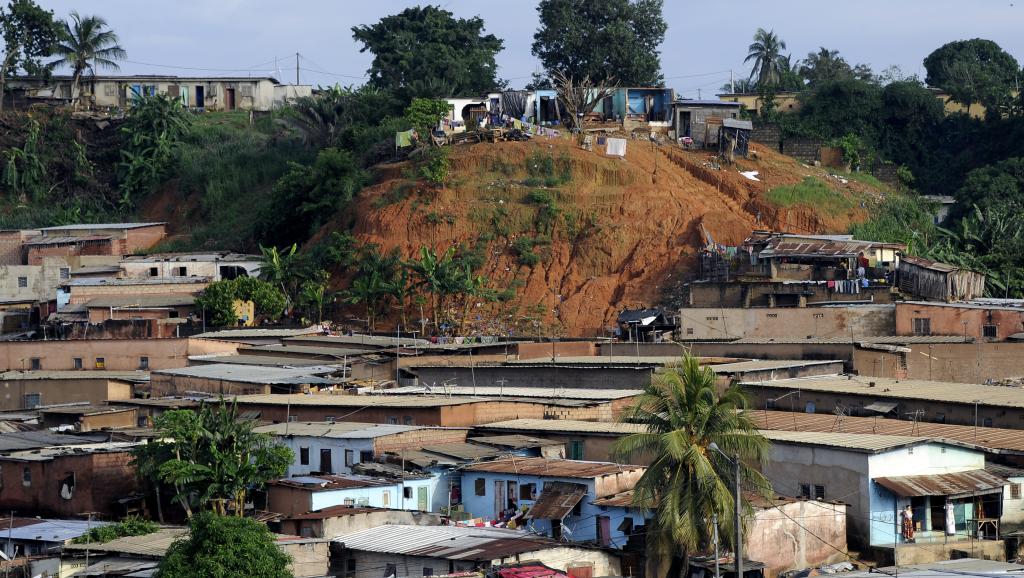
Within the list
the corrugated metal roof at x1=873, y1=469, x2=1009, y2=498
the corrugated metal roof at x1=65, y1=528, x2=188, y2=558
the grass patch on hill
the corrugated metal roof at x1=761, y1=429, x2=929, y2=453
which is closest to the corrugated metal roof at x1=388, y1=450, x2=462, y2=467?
the corrugated metal roof at x1=65, y1=528, x2=188, y2=558

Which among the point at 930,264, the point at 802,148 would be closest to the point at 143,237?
the point at 802,148

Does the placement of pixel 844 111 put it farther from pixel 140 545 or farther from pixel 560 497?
pixel 140 545

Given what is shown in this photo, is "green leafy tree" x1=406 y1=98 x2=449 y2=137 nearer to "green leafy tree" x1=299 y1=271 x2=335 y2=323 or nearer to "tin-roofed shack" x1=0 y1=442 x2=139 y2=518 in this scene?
"green leafy tree" x1=299 y1=271 x2=335 y2=323

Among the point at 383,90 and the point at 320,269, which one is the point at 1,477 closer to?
the point at 320,269

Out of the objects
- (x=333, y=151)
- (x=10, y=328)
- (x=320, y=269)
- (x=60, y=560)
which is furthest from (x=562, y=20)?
(x=60, y=560)

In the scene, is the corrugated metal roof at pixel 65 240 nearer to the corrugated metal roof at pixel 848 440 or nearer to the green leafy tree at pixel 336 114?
the green leafy tree at pixel 336 114

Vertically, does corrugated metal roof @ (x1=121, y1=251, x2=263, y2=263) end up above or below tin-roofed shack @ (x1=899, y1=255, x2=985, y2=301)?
above
